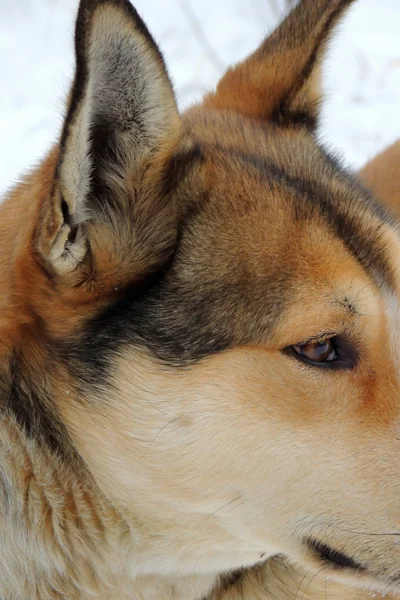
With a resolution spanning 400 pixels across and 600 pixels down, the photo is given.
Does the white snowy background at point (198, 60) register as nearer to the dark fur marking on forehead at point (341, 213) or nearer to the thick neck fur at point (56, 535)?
the dark fur marking on forehead at point (341, 213)

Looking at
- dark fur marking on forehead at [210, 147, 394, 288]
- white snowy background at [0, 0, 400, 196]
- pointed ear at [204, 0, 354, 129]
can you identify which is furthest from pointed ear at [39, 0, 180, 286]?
white snowy background at [0, 0, 400, 196]

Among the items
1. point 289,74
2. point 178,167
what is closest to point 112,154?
point 178,167

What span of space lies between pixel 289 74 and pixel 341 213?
2.31ft

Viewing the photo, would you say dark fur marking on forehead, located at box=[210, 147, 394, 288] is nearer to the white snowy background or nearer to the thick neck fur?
the thick neck fur

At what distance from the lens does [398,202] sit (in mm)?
3736

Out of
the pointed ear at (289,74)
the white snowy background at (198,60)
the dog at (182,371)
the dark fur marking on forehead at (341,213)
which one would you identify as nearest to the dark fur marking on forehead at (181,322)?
the dog at (182,371)

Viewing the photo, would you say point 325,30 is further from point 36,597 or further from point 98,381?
point 36,597

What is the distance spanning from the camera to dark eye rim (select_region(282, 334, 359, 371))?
213 cm

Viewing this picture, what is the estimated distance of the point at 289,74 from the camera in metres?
2.79

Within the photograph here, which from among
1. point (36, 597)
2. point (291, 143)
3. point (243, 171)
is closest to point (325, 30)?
point (291, 143)

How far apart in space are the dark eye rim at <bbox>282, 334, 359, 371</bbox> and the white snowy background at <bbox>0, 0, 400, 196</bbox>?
416 cm

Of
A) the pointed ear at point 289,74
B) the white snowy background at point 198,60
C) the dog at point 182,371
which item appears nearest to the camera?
the dog at point 182,371

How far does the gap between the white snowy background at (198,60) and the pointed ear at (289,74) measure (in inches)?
131

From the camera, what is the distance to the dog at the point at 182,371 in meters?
2.12
